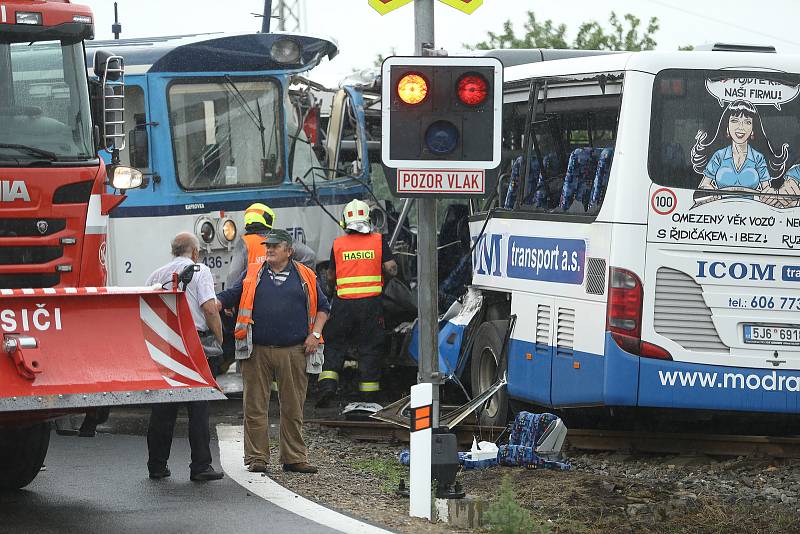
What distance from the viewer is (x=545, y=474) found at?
11484 millimetres

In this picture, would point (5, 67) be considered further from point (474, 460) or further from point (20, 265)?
point (474, 460)

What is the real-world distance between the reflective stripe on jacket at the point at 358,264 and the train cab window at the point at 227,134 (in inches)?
53.0

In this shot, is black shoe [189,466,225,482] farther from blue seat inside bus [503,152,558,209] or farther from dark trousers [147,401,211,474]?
blue seat inside bus [503,152,558,209]

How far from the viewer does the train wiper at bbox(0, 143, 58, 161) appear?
10.4 meters

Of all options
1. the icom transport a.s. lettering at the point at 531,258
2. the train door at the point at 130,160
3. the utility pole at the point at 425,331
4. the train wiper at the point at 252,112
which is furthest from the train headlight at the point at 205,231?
the utility pole at the point at 425,331

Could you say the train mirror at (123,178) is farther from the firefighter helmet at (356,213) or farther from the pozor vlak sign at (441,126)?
the firefighter helmet at (356,213)

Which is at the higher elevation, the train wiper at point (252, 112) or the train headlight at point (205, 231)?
the train wiper at point (252, 112)

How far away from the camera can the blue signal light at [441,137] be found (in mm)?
9484

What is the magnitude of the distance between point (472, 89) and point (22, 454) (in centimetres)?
397

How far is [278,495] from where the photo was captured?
33.8ft

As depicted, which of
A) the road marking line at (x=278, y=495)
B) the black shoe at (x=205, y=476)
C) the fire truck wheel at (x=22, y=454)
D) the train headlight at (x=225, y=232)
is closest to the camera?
the road marking line at (x=278, y=495)

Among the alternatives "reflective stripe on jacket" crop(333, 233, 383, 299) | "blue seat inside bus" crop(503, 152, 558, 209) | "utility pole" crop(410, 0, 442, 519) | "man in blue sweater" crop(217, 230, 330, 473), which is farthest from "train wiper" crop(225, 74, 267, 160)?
"utility pole" crop(410, 0, 442, 519)

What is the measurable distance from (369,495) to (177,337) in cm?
181

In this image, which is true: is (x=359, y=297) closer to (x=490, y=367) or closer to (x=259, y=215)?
(x=259, y=215)
